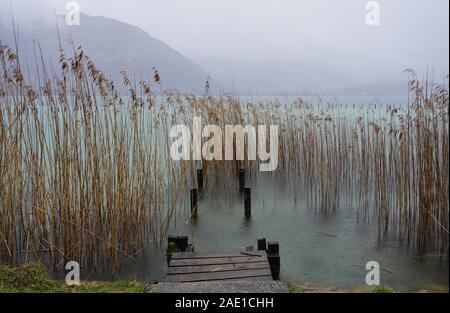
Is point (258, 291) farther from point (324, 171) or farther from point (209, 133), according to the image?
point (209, 133)

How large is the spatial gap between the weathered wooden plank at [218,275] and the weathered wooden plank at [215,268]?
0.13ft

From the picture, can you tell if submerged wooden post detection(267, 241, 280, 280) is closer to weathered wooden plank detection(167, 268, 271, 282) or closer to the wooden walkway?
the wooden walkway

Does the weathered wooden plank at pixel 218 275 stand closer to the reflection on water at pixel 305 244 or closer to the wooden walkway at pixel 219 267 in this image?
the wooden walkway at pixel 219 267

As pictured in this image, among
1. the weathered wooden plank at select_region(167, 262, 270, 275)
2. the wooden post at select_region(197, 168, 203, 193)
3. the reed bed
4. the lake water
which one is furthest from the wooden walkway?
the wooden post at select_region(197, 168, 203, 193)

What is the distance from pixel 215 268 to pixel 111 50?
44.0 meters

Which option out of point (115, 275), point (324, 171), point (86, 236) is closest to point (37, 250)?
point (86, 236)

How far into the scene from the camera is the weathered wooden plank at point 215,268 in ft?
7.34

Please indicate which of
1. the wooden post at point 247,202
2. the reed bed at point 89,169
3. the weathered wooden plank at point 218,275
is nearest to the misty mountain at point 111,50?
the reed bed at point 89,169

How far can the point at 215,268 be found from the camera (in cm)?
227

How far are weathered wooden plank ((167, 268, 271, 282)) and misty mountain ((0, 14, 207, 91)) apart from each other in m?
1.46
